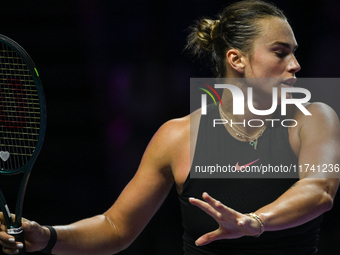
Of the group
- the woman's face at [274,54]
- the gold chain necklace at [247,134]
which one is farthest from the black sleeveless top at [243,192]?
the woman's face at [274,54]

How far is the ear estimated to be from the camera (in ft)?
3.94

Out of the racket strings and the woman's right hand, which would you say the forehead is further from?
the woman's right hand

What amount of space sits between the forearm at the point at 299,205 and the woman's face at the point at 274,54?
0.28 meters

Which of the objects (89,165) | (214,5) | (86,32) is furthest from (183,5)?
(89,165)

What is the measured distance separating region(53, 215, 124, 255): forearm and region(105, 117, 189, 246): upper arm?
2 centimetres

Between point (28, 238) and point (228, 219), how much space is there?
51 centimetres

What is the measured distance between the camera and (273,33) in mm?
1146

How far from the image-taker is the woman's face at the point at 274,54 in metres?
1.13

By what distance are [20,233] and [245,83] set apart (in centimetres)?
67

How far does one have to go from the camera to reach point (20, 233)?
1029 millimetres

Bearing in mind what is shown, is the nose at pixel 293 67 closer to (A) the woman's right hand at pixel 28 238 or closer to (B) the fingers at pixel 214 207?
(B) the fingers at pixel 214 207

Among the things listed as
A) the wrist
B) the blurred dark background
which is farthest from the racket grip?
the blurred dark background

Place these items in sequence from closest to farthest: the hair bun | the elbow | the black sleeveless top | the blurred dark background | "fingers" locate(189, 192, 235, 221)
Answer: "fingers" locate(189, 192, 235, 221) → the elbow → the black sleeveless top → the hair bun → the blurred dark background

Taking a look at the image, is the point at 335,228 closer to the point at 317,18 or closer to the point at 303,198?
the point at 317,18
